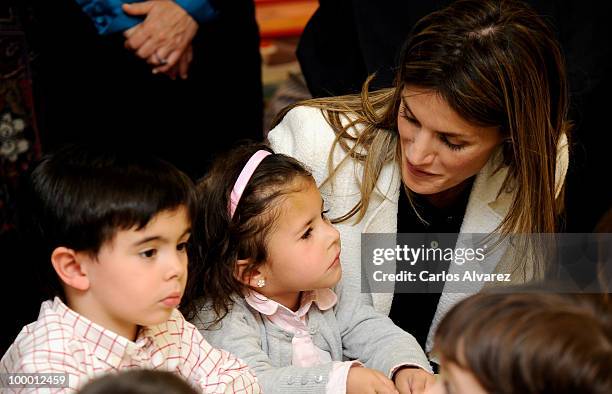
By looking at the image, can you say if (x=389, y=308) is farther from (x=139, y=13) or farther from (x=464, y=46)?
(x=139, y=13)

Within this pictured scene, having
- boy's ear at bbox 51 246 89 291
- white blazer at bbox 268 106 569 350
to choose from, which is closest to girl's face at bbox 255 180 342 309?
white blazer at bbox 268 106 569 350

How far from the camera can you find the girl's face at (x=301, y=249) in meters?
1.59

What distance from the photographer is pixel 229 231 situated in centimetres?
160

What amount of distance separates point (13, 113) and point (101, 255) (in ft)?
3.40

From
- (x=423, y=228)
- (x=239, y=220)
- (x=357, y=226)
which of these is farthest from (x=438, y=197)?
(x=239, y=220)

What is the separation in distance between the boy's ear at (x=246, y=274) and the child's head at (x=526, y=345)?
58 centimetres

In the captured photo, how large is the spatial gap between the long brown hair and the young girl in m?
0.19

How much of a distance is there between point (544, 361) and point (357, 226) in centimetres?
84

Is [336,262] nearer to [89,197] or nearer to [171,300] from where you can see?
[171,300]

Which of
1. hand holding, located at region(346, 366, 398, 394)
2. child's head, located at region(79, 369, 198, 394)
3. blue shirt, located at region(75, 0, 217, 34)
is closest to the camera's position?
child's head, located at region(79, 369, 198, 394)

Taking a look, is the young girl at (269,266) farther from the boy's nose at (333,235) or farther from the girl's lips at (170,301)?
the girl's lips at (170,301)

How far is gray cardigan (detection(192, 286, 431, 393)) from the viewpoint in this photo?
59.0 inches

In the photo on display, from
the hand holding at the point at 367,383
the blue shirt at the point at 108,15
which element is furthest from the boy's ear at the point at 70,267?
the blue shirt at the point at 108,15

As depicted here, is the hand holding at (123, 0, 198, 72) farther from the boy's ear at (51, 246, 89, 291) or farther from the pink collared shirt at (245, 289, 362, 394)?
the boy's ear at (51, 246, 89, 291)
